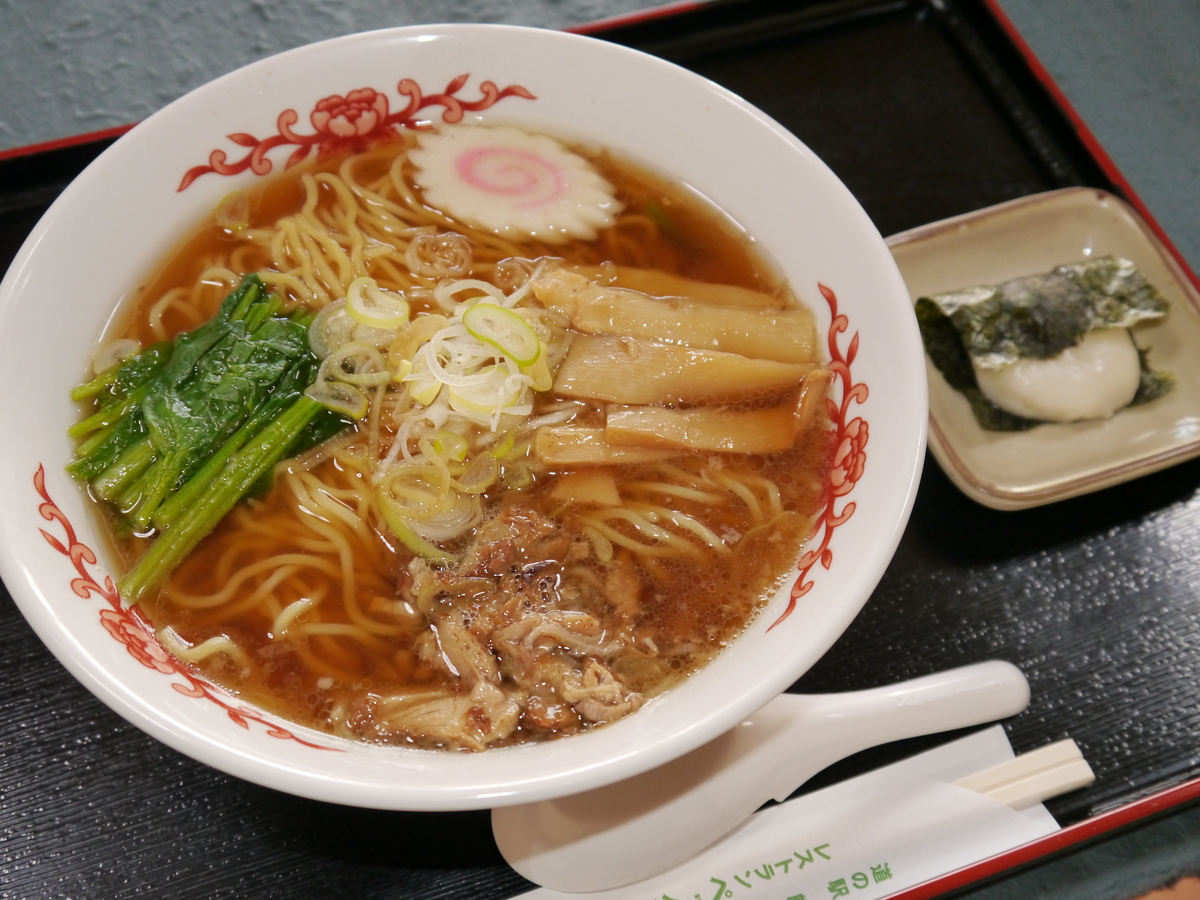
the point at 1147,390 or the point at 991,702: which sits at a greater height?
the point at 1147,390

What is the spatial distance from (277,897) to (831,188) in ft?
5.90

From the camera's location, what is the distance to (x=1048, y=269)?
2561 mm

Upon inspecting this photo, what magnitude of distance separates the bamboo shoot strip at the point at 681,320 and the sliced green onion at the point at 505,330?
0.51 feet

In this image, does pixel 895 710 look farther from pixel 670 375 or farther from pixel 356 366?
pixel 356 366

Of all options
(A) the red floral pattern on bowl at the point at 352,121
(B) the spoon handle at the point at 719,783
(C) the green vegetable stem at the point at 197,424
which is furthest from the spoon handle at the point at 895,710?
(A) the red floral pattern on bowl at the point at 352,121

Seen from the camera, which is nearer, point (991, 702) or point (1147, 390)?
point (991, 702)

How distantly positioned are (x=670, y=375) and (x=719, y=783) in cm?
85

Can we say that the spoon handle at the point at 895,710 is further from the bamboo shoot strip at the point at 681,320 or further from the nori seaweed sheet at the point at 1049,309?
the nori seaweed sheet at the point at 1049,309

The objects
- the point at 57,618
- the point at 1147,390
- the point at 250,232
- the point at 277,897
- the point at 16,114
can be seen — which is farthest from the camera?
the point at 16,114

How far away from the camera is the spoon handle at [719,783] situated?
1607 millimetres

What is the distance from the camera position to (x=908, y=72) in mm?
2678

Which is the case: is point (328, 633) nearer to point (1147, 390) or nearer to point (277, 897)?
point (277, 897)

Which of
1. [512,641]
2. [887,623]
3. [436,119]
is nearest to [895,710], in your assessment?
[887,623]

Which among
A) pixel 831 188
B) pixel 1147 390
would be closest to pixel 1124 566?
pixel 1147 390
